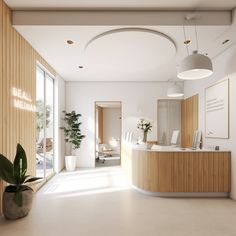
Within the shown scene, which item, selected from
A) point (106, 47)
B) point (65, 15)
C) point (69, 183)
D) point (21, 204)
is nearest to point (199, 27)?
point (106, 47)

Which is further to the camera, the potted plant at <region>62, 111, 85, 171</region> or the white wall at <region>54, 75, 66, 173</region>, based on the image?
the potted plant at <region>62, 111, 85, 171</region>

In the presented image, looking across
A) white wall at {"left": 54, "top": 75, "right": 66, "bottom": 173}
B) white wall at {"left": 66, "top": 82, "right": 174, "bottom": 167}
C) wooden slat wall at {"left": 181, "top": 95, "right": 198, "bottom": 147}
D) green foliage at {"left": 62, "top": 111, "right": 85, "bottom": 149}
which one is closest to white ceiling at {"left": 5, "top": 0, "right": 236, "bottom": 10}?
wooden slat wall at {"left": 181, "top": 95, "right": 198, "bottom": 147}

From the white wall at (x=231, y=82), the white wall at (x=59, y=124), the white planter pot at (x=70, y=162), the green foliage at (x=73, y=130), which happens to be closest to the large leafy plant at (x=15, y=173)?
the white wall at (x=59, y=124)

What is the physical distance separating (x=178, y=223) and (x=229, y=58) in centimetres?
348

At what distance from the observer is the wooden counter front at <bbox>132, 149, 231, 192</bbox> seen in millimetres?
4172

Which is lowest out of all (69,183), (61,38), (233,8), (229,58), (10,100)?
(69,183)

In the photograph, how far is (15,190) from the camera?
10.3 feet

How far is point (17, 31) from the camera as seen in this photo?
3.62 metres

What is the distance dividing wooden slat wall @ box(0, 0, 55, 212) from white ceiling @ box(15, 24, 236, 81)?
25 cm

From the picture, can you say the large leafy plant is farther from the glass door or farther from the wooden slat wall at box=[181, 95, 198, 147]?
the wooden slat wall at box=[181, 95, 198, 147]

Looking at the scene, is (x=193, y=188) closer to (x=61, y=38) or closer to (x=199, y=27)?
(x=199, y=27)

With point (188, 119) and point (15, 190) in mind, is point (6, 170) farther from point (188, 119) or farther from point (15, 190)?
point (188, 119)

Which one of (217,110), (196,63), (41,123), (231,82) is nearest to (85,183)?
Answer: (41,123)

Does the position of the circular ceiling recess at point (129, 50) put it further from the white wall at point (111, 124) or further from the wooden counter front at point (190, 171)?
the white wall at point (111, 124)
